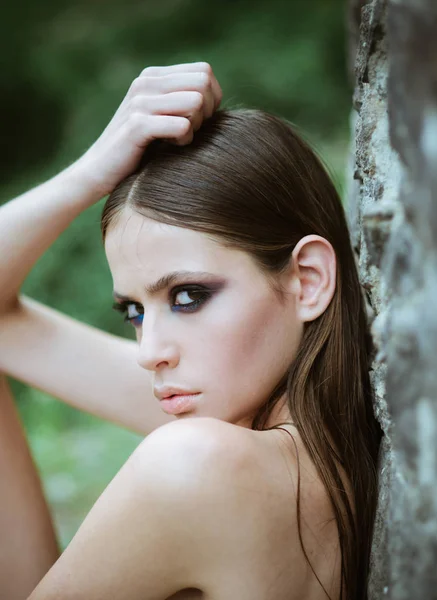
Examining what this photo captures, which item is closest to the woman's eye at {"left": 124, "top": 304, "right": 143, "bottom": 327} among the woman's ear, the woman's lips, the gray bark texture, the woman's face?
the woman's face

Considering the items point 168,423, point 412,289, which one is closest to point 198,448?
point 168,423

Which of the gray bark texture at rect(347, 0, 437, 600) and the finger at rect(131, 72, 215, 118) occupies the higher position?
the finger at rect(131, 72, 215, 118)

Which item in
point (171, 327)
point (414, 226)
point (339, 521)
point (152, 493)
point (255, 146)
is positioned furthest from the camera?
point (255, 146)

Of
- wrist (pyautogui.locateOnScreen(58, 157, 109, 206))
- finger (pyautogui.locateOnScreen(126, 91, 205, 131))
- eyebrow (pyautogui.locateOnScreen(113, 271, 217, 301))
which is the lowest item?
eyebrow (pyautogui.locateOnScreen(113, 271, 217, 301))

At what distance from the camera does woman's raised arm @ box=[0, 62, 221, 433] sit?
1863mm

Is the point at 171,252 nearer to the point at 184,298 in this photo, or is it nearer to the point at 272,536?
the point at 184,298

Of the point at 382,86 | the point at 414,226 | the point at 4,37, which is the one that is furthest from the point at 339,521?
the point at 4,37

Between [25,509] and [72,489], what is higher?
[25,509]

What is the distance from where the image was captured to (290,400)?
5.80 ft

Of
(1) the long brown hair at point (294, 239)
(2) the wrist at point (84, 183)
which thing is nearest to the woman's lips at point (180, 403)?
(1) the long brown hair at point (294, 239)

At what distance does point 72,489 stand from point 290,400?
2872mm

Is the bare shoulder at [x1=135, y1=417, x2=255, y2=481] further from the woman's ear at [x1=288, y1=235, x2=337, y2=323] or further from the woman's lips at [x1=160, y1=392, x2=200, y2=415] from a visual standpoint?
the woman's ear at [x1=288, y1=235, x2=337, y2=323]

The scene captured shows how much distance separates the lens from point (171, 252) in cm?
173

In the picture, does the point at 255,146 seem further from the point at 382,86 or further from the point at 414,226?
the point at 414,226
